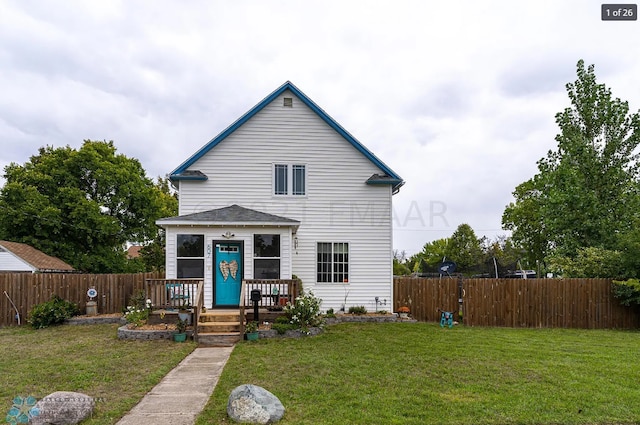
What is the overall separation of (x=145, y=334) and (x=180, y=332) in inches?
33.6

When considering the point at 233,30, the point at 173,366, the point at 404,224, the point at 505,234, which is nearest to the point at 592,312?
the point at 404,224

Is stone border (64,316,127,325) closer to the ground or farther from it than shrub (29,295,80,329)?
closer to the ground

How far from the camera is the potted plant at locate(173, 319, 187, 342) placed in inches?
419

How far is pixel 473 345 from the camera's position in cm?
1009

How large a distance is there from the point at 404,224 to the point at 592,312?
23.3 feet

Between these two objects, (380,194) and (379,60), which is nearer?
(379,60)

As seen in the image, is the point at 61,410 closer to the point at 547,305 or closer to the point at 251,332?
the point at 251,332

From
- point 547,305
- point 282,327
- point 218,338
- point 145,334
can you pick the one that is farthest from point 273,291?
point 547,305

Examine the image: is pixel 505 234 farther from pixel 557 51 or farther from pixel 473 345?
pixel 473 345

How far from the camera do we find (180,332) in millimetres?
10766

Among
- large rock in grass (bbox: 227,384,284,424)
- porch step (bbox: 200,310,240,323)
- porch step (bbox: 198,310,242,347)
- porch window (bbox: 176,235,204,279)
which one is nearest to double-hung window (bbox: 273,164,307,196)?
porch window (bbox: 176,235,204,279)

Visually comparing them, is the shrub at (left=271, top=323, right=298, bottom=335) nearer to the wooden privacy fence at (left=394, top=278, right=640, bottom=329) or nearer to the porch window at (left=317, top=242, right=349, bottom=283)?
the porch window at (left=317, top=242, right=349, bottom=283)

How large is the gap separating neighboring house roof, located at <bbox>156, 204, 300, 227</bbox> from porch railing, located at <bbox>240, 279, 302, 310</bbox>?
1755 mm

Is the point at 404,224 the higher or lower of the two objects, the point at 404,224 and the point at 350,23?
the lower
